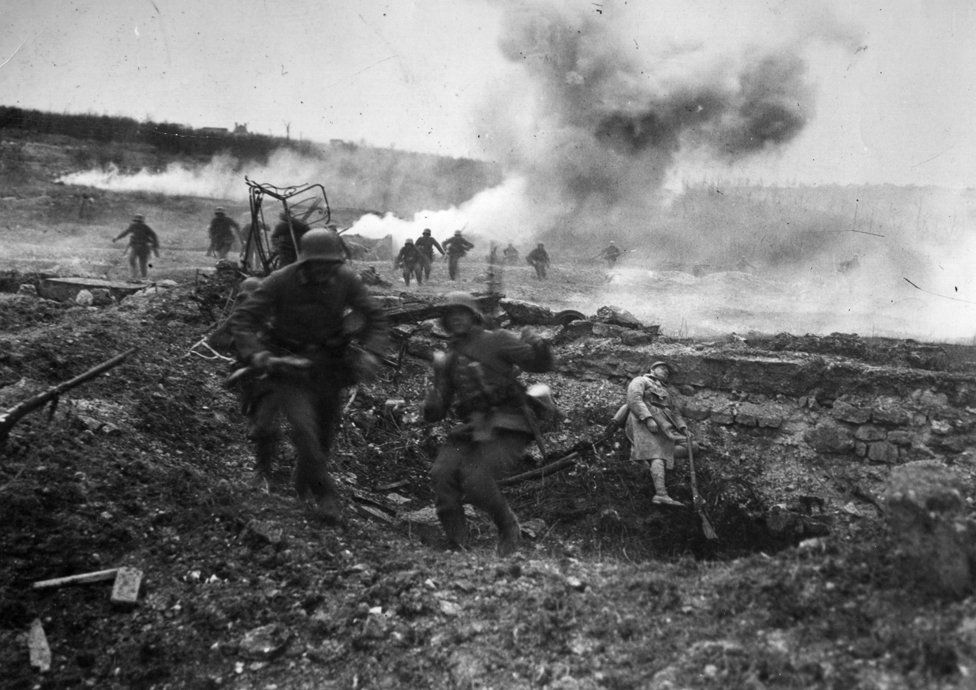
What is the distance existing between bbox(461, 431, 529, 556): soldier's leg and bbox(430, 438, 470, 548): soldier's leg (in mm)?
54

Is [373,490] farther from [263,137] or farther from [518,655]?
[263,137]

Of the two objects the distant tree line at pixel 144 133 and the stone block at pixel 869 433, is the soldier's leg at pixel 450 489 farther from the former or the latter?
the distant tree line at pixel 144 133

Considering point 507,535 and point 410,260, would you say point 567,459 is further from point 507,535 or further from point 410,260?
point 410,260

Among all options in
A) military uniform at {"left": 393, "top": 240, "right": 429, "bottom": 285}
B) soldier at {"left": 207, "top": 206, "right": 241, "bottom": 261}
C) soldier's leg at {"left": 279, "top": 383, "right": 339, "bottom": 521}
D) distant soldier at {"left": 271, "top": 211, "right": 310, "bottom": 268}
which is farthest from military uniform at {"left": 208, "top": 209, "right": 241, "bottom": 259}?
soldier's leg at {"left": 279, "top": 383, "right": 339, "bottom": 521}

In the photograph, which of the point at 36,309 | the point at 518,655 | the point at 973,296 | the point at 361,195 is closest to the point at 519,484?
the point at 518,655

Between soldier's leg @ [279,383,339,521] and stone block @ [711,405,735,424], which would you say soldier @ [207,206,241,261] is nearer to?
stone block @ [711,405,735,424]

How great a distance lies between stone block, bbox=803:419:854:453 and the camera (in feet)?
23.5

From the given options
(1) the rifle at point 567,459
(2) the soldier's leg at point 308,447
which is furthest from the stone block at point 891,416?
(2) the soldier's leg at point 308,447

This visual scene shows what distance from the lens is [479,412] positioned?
4109mm

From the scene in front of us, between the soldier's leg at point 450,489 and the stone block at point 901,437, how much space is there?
18.0 ft

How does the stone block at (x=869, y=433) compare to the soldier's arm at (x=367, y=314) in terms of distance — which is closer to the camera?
the soldier's arm at (x=367, y=314)

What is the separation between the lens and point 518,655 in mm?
2695

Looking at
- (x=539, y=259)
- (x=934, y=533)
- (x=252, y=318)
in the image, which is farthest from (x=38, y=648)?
(x=539, y=259)

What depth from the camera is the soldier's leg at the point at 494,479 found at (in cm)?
397
